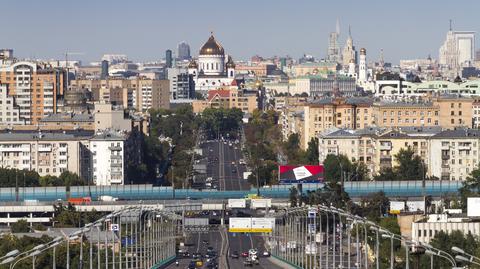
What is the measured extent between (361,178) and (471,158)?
18.8 ft

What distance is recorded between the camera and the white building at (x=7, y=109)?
12625 centimetres

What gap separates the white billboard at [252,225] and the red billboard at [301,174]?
13.2 meters

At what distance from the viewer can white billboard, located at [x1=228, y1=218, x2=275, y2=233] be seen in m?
70.6

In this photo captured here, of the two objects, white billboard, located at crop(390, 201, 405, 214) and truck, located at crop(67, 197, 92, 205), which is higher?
truck, located at crop(67, 197, 92, 205)

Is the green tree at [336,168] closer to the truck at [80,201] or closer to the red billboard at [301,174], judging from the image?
the red billboard at [301,174]

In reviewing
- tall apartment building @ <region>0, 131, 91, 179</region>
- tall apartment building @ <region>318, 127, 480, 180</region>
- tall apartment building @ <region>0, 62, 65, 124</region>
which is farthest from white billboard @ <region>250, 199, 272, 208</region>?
tall apartment building @ <region>0, 62, 65, 124</region>

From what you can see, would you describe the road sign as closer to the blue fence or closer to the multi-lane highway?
the multi-lane highway

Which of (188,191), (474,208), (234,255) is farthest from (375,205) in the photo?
(474,208)

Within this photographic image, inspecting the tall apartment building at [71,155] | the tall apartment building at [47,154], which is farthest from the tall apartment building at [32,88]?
the tall apartment building at [71,155]

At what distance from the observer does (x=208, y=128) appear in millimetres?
161500

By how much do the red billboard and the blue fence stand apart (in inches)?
24.6

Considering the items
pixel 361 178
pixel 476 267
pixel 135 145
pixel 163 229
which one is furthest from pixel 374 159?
pixel 476 267

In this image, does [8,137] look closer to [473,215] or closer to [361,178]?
[361,178]

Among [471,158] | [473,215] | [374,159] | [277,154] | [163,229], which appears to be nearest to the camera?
[473,215]
